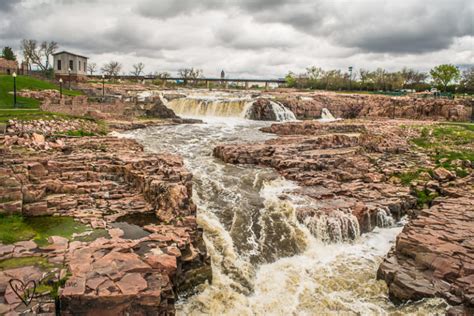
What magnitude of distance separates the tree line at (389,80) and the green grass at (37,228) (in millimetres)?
65315

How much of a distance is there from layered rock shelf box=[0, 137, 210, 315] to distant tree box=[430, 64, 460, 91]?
6826cm

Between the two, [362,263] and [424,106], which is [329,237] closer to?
[362,263]

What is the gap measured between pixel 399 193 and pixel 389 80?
2606 inches

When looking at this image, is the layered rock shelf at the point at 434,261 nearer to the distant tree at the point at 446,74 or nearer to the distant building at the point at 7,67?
the distant building at the point at 7,67

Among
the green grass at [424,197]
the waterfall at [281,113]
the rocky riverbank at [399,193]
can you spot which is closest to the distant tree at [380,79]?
the waterfall at [281,113]

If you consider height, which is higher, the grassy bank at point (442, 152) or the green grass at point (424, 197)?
the grassy bank at point (442, 152)

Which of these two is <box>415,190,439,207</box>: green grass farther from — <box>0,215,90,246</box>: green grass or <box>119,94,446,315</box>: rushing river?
<box>0,215,90,246</box>: green grass

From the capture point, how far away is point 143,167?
49.2 ft

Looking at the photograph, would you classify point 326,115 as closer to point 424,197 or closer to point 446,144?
point 446,144

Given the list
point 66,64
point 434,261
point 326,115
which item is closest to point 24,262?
point 434,261

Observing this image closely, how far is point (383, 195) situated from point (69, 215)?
12.7m

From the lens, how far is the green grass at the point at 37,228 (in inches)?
377

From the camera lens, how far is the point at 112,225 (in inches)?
431

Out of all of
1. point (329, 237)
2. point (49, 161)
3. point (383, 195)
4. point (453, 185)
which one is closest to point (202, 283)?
point (329, 237)
